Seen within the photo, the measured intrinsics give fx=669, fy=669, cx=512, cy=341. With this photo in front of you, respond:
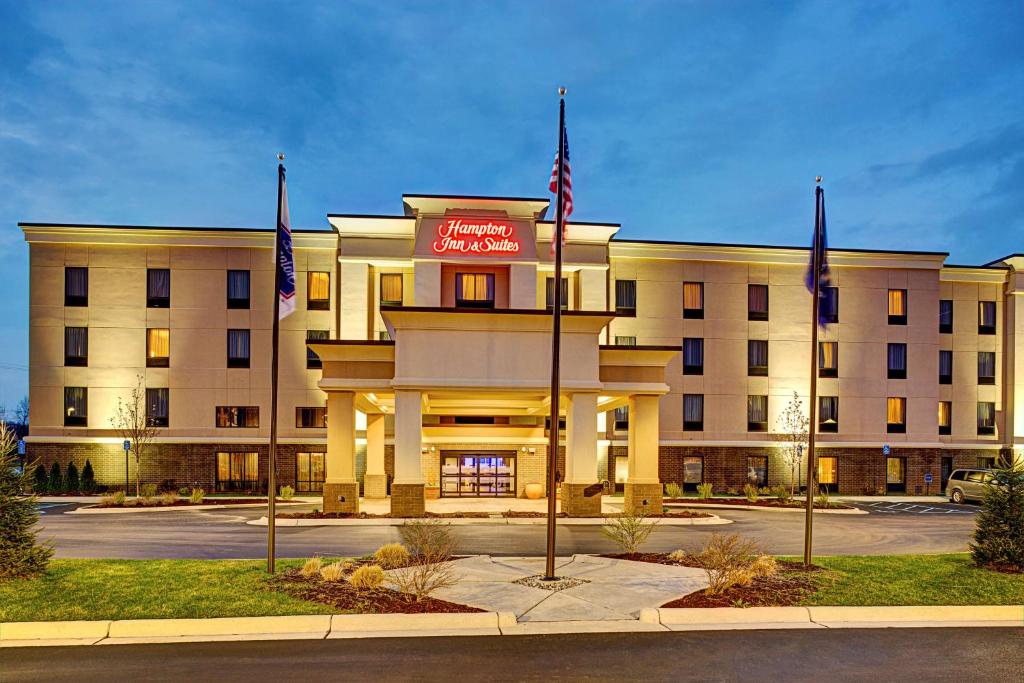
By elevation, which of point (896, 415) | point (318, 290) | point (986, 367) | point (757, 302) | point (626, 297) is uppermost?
point (318, 290)

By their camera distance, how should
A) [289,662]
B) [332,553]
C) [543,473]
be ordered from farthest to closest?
1. [543,473]
2. [332,553]
3. [289,662]

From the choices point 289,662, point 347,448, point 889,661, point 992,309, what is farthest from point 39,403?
point 992,309

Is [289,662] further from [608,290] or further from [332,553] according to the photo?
[608,290]

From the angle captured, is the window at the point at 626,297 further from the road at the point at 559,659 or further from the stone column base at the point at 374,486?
the road at the point at 559,659

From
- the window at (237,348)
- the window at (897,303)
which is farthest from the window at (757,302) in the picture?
the window at (237,348)

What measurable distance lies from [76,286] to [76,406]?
21.4 ft

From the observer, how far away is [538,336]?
24984 mm

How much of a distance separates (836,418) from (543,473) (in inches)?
712

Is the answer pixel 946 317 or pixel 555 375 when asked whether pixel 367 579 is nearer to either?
pixel 555 375

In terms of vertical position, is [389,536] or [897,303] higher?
[897,303]

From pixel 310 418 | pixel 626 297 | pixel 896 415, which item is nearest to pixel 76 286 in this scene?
pixel 310 418

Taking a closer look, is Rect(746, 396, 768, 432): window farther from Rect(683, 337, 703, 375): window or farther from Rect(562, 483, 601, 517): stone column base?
Rect(562, 483, 601, 517): stone column base

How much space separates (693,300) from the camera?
3938 centimetres

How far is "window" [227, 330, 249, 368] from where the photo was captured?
122ft
